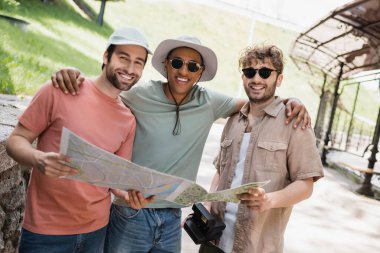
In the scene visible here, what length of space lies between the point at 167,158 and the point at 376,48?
690 centimetres

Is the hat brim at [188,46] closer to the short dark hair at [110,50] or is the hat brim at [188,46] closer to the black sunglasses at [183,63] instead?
the black sunglasses at [183,63]

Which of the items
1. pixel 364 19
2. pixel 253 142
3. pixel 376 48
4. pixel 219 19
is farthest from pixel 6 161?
pixel 219 19

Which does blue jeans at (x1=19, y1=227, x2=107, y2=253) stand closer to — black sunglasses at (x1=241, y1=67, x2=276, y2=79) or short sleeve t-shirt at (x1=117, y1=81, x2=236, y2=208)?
short sleeve t-shirt at (x1=117, y1=81, x2=236, y2=208)

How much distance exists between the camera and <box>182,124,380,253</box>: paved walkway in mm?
5082

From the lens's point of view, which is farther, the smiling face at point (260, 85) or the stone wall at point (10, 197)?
the stone wall at point (10, 197)

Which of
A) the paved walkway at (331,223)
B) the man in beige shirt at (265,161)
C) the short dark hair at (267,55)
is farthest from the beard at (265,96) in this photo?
the paved walkway at (331,223)

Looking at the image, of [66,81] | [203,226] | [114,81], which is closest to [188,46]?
[114,81]

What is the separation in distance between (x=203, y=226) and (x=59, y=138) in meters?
0.93

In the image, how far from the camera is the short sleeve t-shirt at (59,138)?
6.33 feet

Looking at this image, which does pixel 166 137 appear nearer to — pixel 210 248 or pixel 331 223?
pixel 210 248

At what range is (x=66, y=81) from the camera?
1.97m

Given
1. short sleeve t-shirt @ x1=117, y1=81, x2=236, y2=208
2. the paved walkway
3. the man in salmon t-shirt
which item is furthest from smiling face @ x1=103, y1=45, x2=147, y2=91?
the paved walkway

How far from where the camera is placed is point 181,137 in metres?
2.38

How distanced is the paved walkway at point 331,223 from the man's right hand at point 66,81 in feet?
9.13
